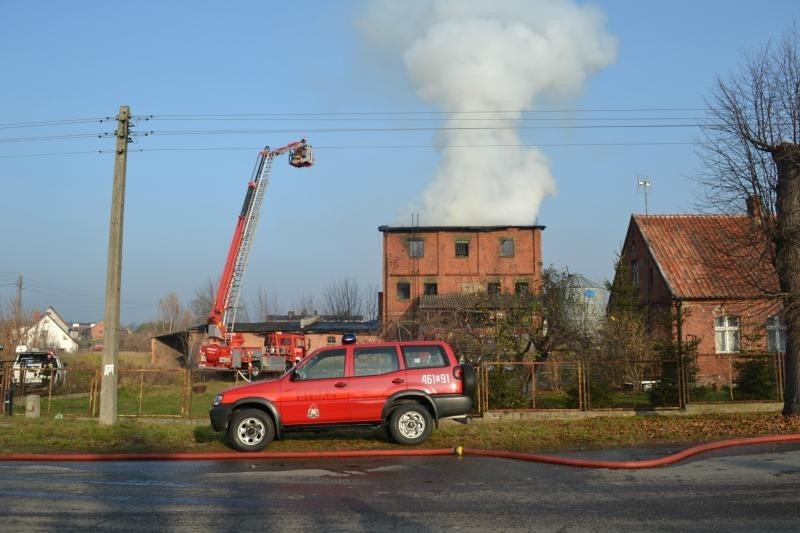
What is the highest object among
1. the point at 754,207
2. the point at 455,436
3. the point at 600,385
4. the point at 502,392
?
the point at 754,207

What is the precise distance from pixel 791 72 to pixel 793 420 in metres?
7.01

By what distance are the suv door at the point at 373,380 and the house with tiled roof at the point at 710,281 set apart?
777 centimetres

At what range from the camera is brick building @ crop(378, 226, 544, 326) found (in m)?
52.5

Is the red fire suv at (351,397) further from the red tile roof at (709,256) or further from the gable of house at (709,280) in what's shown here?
the gable of house at (709,280)

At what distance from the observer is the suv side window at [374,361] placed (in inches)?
512

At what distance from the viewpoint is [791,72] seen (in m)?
15.0

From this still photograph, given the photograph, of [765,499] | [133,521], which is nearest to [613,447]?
[765,499]

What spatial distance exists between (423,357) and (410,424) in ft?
3.91

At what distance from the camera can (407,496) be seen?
28.0 feet

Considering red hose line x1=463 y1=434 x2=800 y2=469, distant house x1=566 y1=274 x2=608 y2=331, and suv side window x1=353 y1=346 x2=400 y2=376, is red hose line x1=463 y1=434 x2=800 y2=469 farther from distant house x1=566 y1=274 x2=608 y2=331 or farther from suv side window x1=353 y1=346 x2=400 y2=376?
distant house x1=566 y1=274 x2=608 y2=331

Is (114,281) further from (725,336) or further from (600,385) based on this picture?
(725,336)

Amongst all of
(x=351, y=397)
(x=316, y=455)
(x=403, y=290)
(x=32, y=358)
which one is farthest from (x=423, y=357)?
(x=403, y=290)

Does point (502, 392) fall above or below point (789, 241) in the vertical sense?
below

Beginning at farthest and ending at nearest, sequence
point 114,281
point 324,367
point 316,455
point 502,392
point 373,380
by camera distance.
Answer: point 502,392, point 114,281, point 324,367, point 373,380, point 316,455
